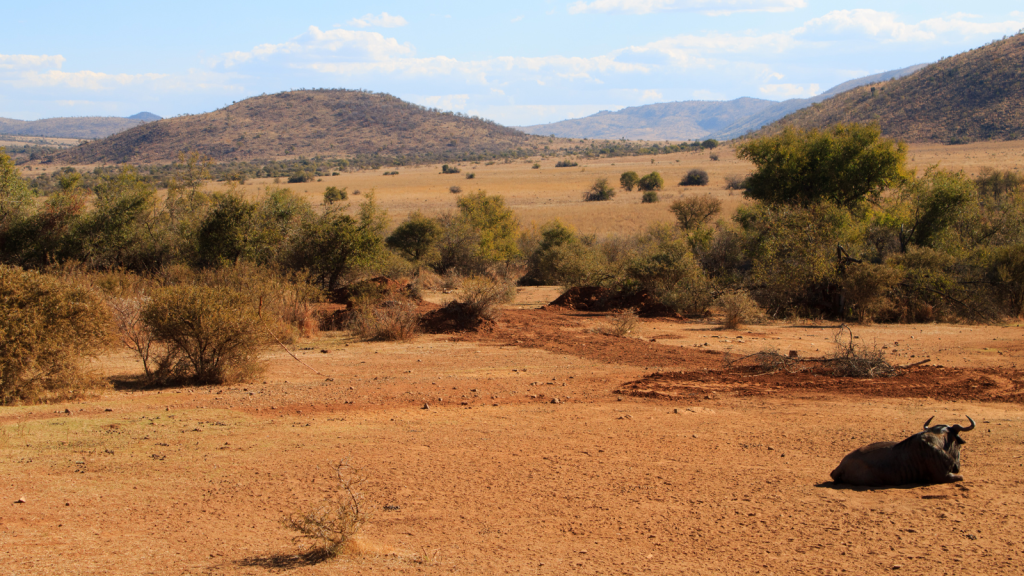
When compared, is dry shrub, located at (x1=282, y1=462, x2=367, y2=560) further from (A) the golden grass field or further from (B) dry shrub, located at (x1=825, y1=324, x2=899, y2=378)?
(A) the golden grass field

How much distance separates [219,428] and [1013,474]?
337 inches

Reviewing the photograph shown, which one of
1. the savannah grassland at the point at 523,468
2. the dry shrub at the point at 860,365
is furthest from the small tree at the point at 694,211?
the dry shrub at the point at 860,365

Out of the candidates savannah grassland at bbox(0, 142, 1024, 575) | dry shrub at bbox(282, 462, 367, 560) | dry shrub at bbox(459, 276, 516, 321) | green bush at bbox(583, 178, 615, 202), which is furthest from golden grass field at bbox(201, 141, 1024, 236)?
dry shrub at bbox(282, 462, 367, 560)

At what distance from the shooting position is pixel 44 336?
9.54 m

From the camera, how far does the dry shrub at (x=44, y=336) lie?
9242 millimetres

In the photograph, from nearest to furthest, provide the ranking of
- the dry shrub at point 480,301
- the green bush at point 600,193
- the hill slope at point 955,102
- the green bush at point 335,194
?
the dry shrub at point 480,301 < the green bush at point 335,194 < the green bush at point 600,193 < the hill slope at point 955,102

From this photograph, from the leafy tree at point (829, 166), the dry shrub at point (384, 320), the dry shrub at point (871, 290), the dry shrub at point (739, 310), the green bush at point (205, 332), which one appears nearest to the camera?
the green bush at point (205, 332)

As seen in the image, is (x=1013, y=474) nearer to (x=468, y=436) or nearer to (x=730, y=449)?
Answer: (x=730, y=449)

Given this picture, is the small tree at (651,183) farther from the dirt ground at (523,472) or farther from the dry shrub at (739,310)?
the dirt ground at (523,472)

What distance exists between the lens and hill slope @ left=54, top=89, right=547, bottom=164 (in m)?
99.7

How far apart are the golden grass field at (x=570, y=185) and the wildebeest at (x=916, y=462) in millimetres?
28955

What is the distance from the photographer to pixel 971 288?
57.9 ft

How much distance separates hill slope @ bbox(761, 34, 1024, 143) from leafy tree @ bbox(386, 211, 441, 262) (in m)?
55.7

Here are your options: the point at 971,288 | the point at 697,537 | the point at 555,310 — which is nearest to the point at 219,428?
the point at 697,537
